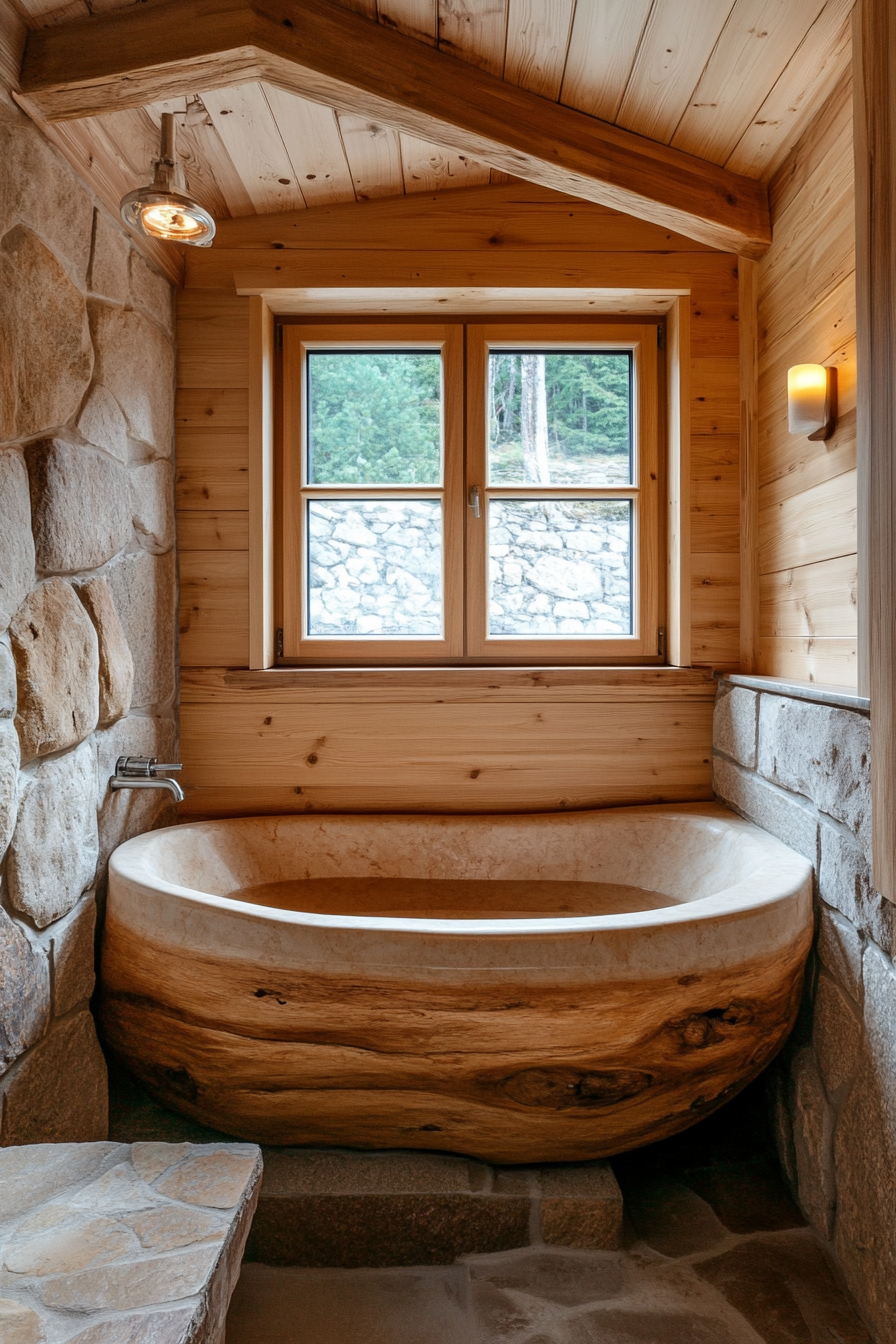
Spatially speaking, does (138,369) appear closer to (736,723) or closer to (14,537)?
(14,537)

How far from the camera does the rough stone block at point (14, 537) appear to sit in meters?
1.37

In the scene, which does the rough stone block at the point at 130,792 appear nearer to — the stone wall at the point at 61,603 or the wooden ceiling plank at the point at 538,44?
the stone wall at the point at 61,603

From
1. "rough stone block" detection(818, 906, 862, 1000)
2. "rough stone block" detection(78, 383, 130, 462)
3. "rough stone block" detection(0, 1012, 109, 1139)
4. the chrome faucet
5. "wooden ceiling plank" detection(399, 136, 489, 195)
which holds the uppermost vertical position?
"wooden ceiling plank" detection(399, 136, 489, 195)

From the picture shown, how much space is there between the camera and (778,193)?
198 cm

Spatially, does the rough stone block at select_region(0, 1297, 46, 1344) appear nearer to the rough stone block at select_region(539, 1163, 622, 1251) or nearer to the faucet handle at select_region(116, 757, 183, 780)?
the rough stone block at select_region(539, 1163, 622, 1251)

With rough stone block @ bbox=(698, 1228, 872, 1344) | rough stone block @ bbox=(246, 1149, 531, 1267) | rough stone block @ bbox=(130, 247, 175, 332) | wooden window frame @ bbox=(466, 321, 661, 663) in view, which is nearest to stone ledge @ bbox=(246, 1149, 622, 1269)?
rough stone block @ bbox=(246, 1149, 531, 1267)

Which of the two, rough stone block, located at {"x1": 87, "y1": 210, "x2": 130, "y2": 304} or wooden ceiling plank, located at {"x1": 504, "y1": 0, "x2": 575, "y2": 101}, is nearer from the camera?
wooden ceiling plank, located at {"x1": 504, "y1": 0, "x2": 575, "y2": 101}

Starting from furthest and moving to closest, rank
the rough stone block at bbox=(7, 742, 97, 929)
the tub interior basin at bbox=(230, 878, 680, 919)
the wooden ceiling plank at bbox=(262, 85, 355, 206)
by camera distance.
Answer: the tub interior basin at bbox=(230, 878, 680, 919)
the wooden ceiling plank at bbox=(262, 85, 355, 206)
the rough stone block at bbox=(7, 742, 97, 929)

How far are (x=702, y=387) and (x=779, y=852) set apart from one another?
130cm

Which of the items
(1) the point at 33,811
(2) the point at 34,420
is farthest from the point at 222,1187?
(2) the point at 34,420

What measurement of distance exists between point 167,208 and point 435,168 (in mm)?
856

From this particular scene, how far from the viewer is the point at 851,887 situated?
4.52 ft

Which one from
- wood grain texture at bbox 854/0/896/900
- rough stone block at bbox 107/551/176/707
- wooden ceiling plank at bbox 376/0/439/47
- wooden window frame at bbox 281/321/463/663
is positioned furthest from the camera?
wooden window frame at bbox 281/321/463/663

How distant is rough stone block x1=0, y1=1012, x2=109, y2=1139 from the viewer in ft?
4.55
